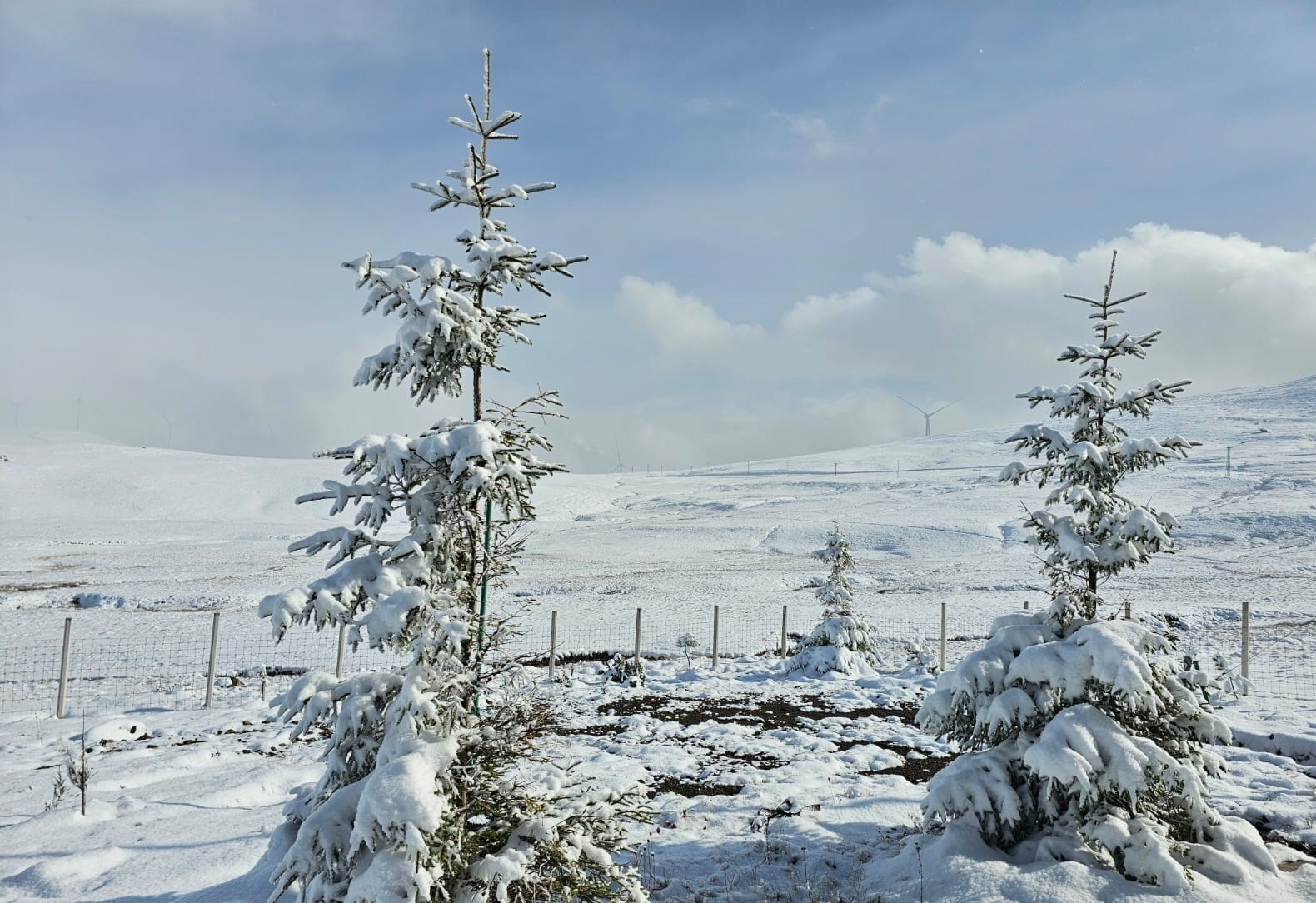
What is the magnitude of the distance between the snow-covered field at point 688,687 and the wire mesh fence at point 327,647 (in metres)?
0.15

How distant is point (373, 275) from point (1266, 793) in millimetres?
10915

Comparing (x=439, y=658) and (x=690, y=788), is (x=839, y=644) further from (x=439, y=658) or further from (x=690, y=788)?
(x=439, y=658)

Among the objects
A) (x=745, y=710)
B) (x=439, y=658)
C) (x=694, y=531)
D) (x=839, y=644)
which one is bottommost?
(x=745, y=710)

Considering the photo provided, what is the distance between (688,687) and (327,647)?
10.8 meters

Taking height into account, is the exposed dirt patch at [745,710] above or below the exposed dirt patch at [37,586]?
above

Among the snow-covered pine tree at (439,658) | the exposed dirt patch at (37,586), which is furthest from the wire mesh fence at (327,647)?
the snow-covered pine tree at (439,658)

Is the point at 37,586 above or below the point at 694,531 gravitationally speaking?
below

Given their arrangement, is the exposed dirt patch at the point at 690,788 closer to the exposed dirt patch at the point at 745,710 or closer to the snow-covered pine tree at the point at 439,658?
the exposed dirt patch at the point at 745,710

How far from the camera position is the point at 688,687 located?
50.6 ft

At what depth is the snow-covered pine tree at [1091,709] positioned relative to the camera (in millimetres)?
5883

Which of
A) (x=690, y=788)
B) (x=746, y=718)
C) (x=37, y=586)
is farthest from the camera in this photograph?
(x=37, y=586)

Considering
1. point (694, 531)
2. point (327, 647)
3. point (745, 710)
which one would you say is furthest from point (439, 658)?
point (694, 531)

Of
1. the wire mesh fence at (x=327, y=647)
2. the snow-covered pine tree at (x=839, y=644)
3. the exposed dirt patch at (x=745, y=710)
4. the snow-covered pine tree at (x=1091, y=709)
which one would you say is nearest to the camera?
the snow-covered pine tree at (x=1091, y=709)

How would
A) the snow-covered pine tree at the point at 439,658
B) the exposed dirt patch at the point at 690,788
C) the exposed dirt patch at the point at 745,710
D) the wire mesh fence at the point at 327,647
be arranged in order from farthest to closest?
1. the wire mesh fence at the point at 327,647
2. the exposed dirt patch at the point at 745,710
3. the exposed dirt patch at the point at 690,788
4. the snow-covered pine tree at the point at 439,658
